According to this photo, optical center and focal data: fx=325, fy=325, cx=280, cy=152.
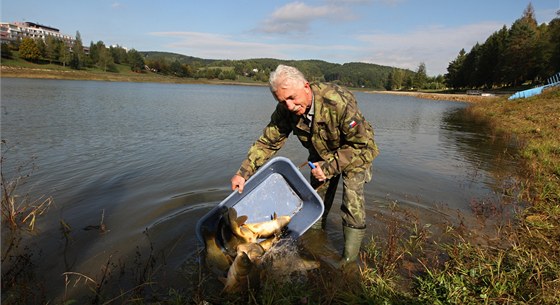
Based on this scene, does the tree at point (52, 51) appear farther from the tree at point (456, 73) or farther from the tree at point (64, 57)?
the tree at point (456, 73)

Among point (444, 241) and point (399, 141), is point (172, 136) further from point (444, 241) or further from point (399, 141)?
point (444, 241)

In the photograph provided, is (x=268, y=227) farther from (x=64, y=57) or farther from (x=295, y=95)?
(x=64, y=57)

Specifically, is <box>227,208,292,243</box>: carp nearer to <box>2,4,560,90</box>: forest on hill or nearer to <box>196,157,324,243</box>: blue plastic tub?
<box>196,157,324,243</box>: blue plastic tub

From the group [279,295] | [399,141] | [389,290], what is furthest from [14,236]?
[399,141]

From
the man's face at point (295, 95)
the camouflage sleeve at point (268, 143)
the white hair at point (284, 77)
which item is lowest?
the camouflage sleeve at point (268, 143)

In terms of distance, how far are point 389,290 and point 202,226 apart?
2.11m

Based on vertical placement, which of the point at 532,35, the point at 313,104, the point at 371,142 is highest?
the point at 532,35

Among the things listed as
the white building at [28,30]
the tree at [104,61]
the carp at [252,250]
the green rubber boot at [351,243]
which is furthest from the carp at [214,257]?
the white building at [28,30]

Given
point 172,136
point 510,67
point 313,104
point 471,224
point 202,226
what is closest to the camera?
point 313,104

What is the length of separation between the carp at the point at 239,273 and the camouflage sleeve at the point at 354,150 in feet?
4.17

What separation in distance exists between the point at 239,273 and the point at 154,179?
4840 mm

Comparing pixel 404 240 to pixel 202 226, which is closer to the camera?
pixel 202 226

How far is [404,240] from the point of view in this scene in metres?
4.48

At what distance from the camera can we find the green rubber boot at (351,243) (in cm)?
369
